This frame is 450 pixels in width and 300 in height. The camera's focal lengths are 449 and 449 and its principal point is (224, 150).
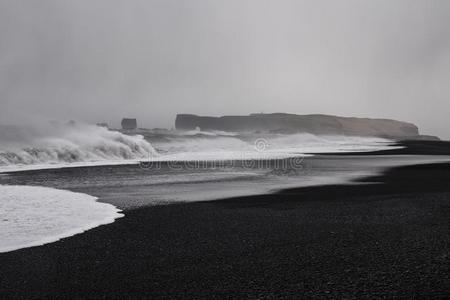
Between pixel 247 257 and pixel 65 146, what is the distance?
1715 cm

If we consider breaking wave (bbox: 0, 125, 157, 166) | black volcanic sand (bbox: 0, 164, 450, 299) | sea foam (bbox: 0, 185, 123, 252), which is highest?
breaking wave (bbox: 0, 125, 157, 166)

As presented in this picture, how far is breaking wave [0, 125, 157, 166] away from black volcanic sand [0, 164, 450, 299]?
41.5 feet

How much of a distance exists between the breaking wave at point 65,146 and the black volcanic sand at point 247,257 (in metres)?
12.6

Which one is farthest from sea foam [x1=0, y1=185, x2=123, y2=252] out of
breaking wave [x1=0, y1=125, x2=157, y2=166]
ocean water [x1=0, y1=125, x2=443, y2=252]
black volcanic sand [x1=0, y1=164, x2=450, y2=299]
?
breaking wave [x1=0, y1=125, x2=157, y2=166]

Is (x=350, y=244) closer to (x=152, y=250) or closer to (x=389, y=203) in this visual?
(x=152, y=250)

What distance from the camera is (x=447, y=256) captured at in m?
4.56

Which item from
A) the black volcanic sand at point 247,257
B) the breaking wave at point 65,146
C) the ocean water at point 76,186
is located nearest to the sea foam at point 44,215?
the ocean water at point 76,186

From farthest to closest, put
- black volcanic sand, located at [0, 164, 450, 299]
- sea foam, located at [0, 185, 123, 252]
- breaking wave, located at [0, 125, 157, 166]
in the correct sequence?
breaking wave, located at [0, 125, 157, 166]
sea foam, located at [0, 185, 123, 252]
black volcanic sand, located at [0, 164, 450, 299]

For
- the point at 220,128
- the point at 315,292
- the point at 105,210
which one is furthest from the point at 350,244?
the point at 220,128

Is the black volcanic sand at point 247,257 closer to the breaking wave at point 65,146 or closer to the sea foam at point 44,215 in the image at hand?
the sea foam at point 44,215

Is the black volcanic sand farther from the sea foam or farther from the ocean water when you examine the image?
the ocean water

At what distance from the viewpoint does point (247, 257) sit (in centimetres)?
457

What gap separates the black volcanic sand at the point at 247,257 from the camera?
3.63 meters

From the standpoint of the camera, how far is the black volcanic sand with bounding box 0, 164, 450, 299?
363cm
